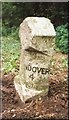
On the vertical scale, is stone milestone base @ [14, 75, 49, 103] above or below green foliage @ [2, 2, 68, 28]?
below

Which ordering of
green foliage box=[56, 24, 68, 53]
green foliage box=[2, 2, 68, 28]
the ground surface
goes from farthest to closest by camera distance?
green foliage box=[2, 2, 68, 28] < green foliage box=[56, 24, 68, 53] < the ground surface

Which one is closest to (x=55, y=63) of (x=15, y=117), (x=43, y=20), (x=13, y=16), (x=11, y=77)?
(x=11, y=77)

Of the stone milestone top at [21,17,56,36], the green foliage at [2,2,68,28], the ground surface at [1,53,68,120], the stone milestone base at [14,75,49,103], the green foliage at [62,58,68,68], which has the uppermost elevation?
the stone milestone top at [21,17,56,36]

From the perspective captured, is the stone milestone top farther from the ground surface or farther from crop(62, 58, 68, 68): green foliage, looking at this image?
crop(62, 58, 68, 68): green foliage

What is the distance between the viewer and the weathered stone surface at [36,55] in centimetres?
480

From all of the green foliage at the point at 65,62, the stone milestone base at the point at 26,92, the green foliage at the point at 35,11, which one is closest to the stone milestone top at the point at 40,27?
the stone milestone base at the point at 26,92

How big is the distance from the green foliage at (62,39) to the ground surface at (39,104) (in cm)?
390

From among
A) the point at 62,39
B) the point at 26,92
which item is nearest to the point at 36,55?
the point at 26,92

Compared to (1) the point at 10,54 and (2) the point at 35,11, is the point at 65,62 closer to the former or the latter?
(1) the point at 10,54

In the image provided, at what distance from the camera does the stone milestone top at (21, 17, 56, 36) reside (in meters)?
4.78

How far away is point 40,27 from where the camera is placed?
16.0 feet

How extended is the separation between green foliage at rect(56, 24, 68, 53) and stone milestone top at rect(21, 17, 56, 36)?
15.3ft

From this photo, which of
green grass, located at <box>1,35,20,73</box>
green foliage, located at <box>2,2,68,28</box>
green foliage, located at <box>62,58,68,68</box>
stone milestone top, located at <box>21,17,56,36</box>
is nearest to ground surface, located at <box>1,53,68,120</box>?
stone milestone top, located at <box>21,17,56,36</box>

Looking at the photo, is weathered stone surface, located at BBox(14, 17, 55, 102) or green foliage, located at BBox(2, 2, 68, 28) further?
green foliage, located at BBox(2, 2, 68, 28)
